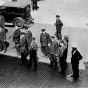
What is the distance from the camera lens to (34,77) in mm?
9727

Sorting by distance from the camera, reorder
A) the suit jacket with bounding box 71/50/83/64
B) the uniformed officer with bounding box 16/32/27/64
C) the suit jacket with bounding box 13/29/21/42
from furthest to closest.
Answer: the suit jacket with bounding box 13/29/21/42 → the uniformed officer with bounding box 16/32/27/64 → the suit jacket with bounding box 71/50/83/64

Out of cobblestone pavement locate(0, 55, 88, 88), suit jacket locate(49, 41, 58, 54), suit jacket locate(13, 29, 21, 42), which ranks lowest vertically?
cobblestone pavement locate(0, 55, 88, 88)

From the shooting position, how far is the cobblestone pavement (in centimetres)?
913

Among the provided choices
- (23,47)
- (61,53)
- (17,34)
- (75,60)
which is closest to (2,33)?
(17,34)

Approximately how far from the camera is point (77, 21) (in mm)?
17953

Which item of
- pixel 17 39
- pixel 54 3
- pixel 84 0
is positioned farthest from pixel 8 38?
pixel 84 0

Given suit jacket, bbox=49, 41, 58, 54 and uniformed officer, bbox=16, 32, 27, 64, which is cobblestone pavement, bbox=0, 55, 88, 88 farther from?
suit jacket, bbox=49, 41, 58, 54

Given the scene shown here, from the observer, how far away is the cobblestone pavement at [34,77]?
360 inches

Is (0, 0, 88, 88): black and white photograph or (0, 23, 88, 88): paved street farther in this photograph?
(0, 0, 88, 88): black and white photograph

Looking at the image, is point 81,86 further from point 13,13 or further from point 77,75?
point 13,13

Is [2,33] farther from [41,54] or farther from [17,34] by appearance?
[41,54]

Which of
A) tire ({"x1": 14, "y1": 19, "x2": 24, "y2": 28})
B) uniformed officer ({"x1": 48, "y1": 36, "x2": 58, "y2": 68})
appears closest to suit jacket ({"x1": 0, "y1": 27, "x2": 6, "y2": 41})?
uniformed officer ({"x1": 48, "y1": 36, "x2": 58, "y2": 68})

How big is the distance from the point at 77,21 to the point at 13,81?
33.2 ft

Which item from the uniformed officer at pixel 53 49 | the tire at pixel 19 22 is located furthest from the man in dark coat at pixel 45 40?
the tire at pixel 19 22
